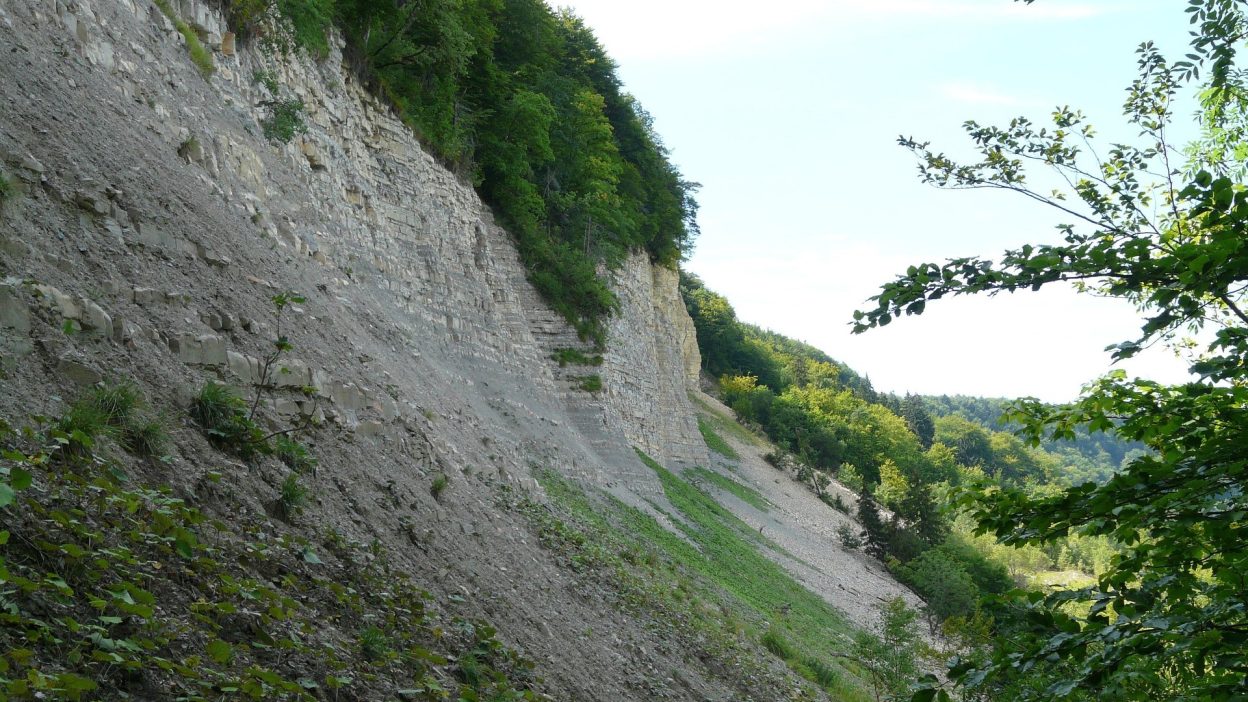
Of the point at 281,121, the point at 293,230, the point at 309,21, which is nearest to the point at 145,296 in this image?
the point at 293,230

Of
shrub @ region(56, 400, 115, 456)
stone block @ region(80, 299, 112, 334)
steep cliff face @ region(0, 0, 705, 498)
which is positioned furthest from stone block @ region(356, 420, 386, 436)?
shrub @ region(56, 400, 115, 456)

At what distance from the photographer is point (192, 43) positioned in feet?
43.0

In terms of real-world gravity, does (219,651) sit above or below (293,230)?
below

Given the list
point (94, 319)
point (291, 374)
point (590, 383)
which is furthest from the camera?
point (590, 383)

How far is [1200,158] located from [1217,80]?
162cm

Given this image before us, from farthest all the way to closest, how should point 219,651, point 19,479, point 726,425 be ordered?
point 726,425
point 219,651
point 19,479

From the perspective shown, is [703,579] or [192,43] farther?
[703,579]

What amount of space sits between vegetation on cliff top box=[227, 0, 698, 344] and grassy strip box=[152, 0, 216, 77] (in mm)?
1814

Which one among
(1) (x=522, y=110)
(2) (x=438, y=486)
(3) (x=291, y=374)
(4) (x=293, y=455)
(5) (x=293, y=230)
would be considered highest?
(1) (x=522, y=110)

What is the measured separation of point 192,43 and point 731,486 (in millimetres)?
32951

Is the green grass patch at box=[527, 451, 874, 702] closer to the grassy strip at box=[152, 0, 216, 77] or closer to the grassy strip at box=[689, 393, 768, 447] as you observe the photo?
the grassy strip at box=[152, 0, 216, 77]

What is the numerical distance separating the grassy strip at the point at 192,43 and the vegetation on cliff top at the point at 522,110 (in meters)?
1.81

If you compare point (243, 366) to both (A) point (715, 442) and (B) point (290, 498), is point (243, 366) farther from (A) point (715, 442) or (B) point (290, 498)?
(A) point (715, 442)

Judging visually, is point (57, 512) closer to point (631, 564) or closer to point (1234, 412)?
point (1234, 412)
